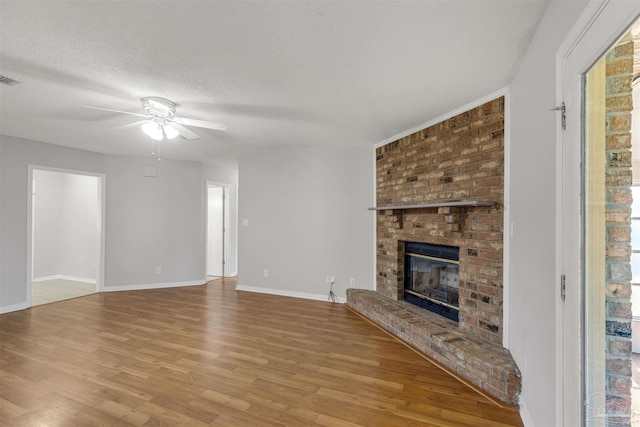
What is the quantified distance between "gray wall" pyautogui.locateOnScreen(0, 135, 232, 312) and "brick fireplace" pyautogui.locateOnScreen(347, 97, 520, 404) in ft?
12.8

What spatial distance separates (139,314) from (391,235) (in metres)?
3.57

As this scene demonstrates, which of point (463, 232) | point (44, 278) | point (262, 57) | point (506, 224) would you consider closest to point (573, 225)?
point (506, 224)

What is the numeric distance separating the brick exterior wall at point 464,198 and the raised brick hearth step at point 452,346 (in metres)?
0.18

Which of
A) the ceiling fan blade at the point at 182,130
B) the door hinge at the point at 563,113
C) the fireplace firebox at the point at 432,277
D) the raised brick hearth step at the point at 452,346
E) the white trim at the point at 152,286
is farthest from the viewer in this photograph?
the white trim at the point at 152,286

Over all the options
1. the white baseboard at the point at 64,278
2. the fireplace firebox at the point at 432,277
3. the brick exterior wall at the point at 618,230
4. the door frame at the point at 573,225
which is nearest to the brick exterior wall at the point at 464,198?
the fireplace firebox at the point at 432,277

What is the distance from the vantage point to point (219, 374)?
2.45m

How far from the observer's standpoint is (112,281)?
17.2 feet

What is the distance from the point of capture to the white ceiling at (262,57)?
60.8 inches

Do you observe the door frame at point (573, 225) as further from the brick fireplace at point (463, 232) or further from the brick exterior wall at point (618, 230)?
the brick fireplace at point (463, 232)

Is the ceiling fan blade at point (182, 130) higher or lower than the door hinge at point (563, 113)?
higher

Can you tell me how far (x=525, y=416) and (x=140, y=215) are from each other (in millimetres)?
5997

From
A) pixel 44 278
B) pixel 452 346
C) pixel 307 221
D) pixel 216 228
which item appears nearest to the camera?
pixel 452 346

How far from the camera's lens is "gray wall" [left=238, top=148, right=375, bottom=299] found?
4.52 meters

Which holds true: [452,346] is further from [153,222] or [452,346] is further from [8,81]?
[153,222]
